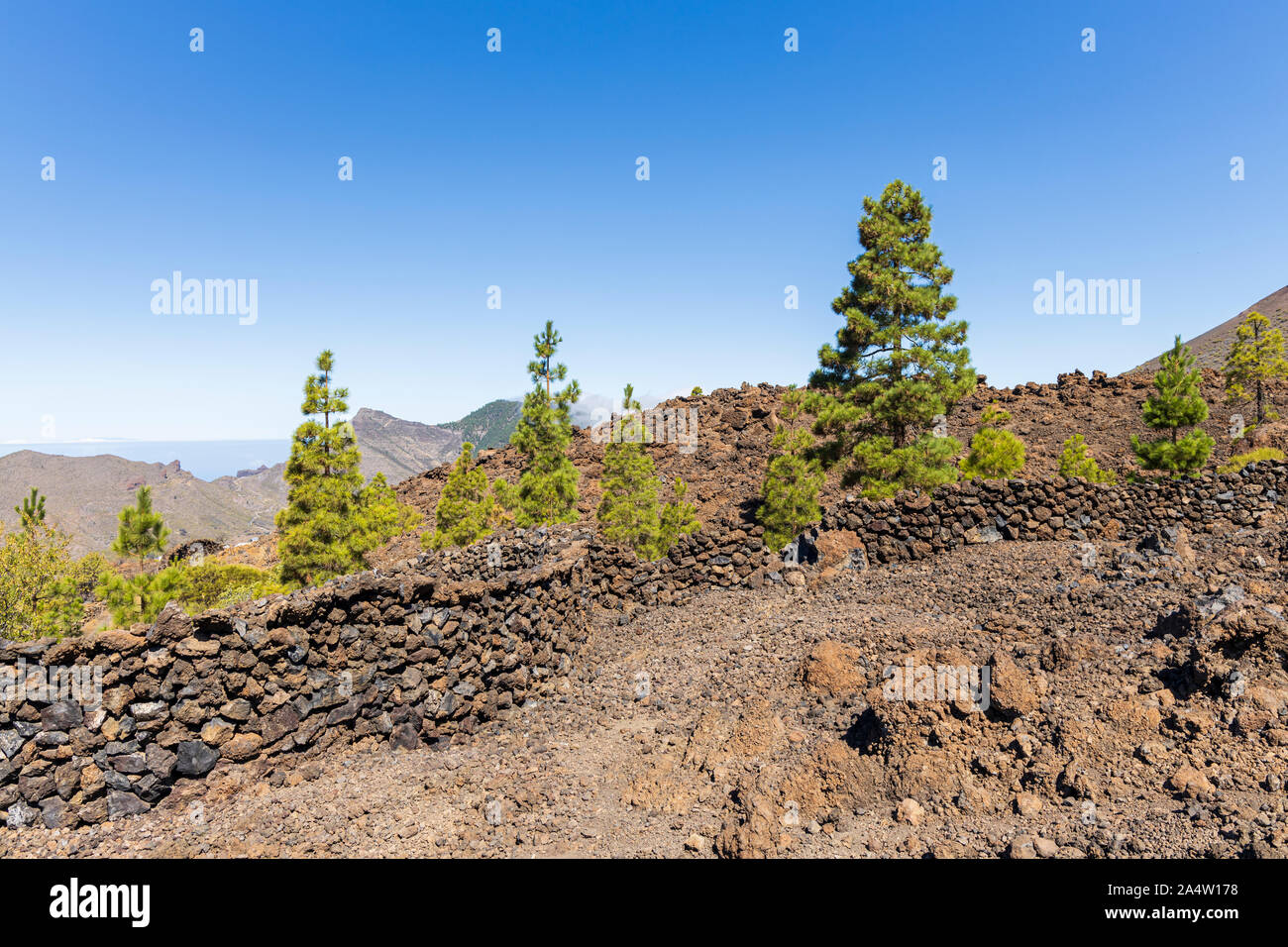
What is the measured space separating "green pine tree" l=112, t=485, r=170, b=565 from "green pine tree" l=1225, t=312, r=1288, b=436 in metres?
54.7

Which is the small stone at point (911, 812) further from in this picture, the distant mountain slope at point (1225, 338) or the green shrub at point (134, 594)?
the distant mountain slope at point (1225, 338)

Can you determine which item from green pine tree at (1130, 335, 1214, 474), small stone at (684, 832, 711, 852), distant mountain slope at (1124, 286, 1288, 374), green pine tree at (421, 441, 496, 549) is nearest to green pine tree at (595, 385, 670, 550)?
green pine tree at (421, 441, 496, 549)

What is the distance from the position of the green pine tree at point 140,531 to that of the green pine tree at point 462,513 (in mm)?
9796

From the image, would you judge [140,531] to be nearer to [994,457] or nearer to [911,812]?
[911,812]

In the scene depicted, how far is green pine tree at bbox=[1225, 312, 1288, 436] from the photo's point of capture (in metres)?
39.5

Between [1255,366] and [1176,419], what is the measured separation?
75.7ft

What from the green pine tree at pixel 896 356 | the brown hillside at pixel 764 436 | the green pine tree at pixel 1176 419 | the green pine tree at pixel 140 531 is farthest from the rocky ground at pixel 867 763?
the brown hillside at pixel 764 436

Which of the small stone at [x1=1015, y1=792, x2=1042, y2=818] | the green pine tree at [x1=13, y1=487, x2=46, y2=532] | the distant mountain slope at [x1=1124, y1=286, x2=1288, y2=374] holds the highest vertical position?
the distant mountain slope at [x1=1124, y1=286, x2=1288, y2=374]

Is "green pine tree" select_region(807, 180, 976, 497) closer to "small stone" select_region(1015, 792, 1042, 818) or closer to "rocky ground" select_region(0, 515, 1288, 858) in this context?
"rocky ground" select_region(0, 515, 1288, 858)

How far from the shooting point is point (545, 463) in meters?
29.8

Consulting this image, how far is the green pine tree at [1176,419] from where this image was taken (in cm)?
2291

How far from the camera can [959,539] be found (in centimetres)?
1462
